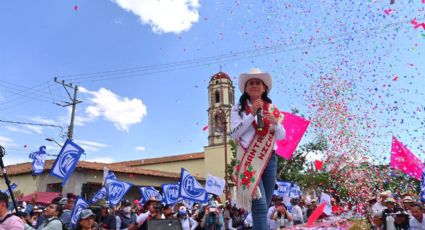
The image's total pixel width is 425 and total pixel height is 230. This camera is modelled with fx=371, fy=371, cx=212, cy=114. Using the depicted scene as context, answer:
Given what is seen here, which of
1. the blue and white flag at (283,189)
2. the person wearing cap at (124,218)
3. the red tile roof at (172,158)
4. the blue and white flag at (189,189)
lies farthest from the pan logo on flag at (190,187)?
the red tile roof at (172,158)

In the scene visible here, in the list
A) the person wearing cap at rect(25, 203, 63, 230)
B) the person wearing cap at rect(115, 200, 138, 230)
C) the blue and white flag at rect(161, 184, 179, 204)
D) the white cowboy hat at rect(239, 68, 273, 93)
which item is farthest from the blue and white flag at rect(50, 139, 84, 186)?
the white cowboy hat at rect(239, 68, 273, 93)

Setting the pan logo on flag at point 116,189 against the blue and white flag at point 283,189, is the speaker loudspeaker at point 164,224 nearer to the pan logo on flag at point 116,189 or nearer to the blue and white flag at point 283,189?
the pan logo on flag at point 116,189

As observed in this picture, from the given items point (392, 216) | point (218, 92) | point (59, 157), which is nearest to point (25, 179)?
point (59, 157)

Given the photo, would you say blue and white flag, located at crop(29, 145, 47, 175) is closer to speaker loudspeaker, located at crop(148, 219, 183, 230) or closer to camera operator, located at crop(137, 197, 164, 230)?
camera operator, located at crop(137, 197, 164, 230)

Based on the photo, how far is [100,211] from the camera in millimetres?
9602

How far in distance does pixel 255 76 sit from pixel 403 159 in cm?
1014

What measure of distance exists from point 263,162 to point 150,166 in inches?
2066

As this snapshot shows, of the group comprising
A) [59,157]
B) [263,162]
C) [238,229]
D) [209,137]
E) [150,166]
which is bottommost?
[238,229]

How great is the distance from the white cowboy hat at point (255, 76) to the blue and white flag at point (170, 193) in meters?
12.2

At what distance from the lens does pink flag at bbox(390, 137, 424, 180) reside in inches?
444

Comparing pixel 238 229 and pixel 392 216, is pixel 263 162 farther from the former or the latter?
pixel 238 229

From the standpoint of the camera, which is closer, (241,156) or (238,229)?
(241,156)

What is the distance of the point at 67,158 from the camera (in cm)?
1125

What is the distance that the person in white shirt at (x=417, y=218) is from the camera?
772cm
